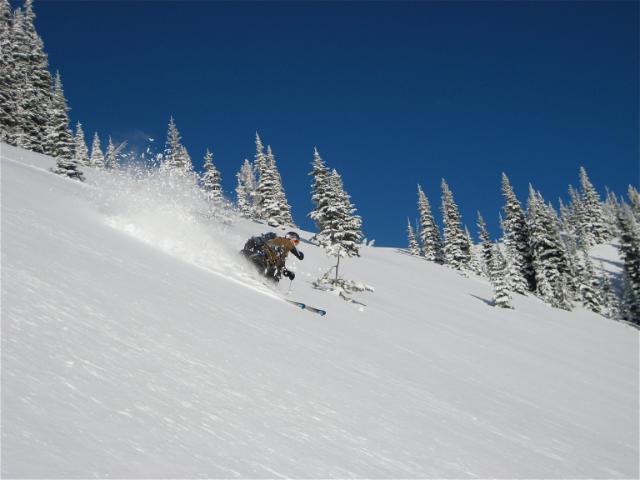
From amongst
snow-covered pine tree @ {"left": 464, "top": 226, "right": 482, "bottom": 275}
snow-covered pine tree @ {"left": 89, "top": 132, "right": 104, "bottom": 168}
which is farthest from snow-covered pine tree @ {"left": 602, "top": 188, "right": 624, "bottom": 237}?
snow-covered pine tree @ {"left": 89, "top": 132, "right": 104, "bottom": 168}

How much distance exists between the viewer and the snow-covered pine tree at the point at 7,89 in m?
36.6

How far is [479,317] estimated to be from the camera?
24297 mm

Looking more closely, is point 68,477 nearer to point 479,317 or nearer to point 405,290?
point 479,317

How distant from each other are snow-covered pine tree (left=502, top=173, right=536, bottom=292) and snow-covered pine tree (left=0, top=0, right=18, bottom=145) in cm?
5424

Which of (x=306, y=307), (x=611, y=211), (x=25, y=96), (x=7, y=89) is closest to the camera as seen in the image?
(x=306, y=307)

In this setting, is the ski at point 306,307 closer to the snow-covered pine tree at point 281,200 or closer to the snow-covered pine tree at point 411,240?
the snow-covered pine tree at point 281,200

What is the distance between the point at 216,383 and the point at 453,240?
65392mm

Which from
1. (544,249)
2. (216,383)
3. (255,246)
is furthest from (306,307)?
(544,249)

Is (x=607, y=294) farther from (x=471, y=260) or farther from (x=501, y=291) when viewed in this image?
(x=501, y=291)

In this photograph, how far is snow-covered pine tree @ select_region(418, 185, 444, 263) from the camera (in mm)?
67688

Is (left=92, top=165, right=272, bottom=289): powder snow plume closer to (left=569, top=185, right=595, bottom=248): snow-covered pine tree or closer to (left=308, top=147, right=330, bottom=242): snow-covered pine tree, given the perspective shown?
(left=308, top=147, right=330, bottom=242): snow-covered pine tree

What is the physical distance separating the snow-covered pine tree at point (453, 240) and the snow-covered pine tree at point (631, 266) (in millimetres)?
20854

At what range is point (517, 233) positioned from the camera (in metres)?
60.1

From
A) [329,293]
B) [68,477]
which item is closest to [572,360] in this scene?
[329,293]
